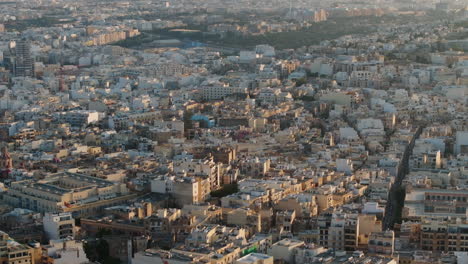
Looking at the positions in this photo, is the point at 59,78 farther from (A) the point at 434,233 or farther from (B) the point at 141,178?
(A) the point at 434,233

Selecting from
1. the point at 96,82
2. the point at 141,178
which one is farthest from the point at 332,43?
the point at 141,178

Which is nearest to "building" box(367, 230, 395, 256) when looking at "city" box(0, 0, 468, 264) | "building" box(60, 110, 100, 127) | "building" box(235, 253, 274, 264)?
"city" box(0, 0, 468, 264)

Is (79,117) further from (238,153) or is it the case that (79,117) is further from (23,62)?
(23,62)

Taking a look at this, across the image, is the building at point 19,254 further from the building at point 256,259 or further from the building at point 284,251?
the building at point 284,251

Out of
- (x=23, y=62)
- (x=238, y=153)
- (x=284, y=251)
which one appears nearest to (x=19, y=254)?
(x=284, y=251)

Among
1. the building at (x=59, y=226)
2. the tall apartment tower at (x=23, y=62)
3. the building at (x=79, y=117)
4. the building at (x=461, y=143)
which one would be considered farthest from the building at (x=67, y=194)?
the tall apartment tower at (x=23, y=62)
